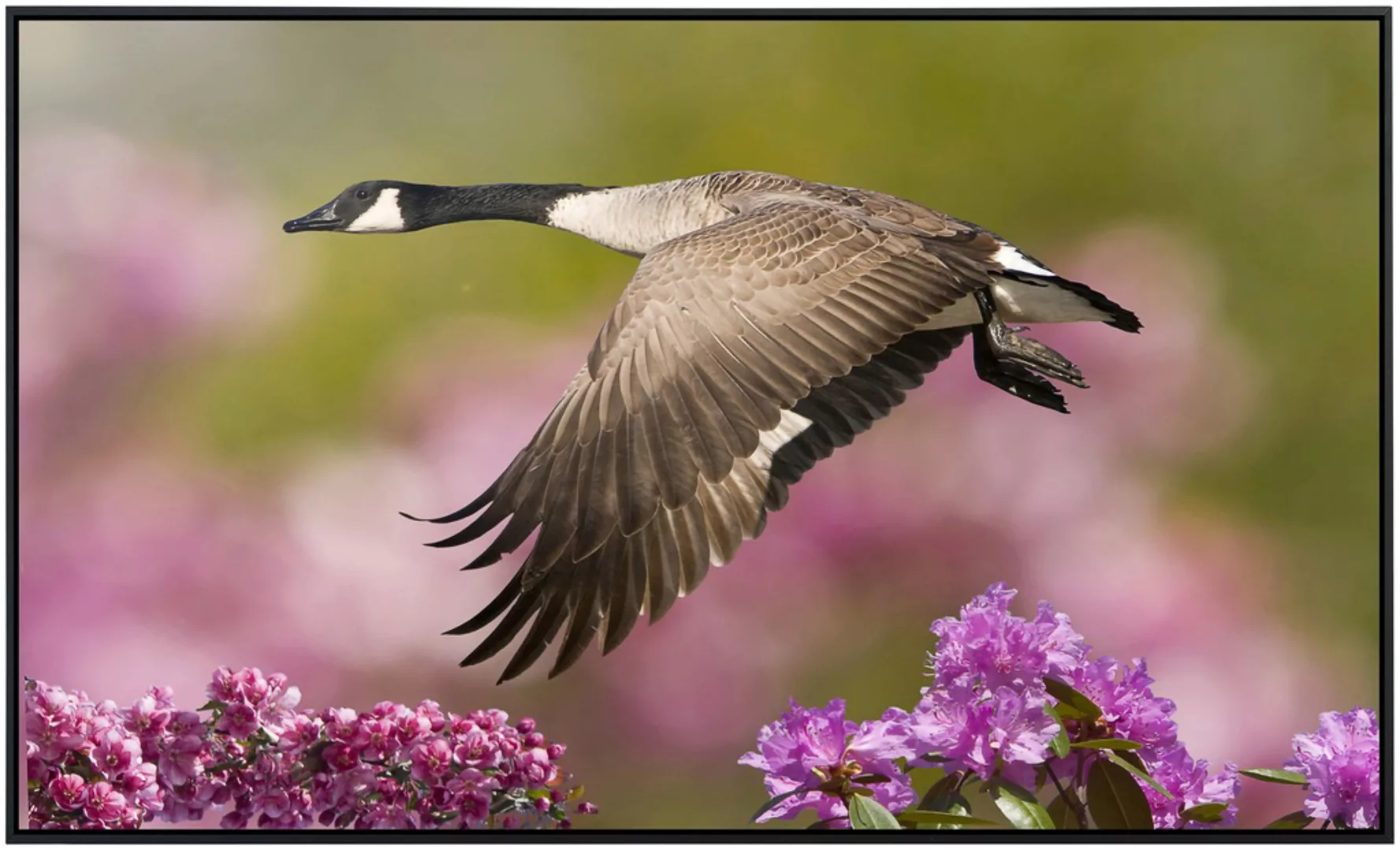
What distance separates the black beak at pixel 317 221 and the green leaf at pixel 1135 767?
168cm

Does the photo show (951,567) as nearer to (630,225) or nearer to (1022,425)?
(1022,425)

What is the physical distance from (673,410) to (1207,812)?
32.6 inches

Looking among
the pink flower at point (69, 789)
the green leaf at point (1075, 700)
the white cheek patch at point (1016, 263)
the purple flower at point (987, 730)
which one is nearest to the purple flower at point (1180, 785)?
the green leaf at point (1075, 700)

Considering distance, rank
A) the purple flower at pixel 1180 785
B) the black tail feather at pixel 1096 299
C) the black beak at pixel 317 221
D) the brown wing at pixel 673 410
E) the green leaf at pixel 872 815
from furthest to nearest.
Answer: the black beak at pixel 317 221 < the black tail feather at pixel 1096 299 < the brown wing at pixel 673 410 < the purple flower at pixel 1180 785 < the green leaf at pixel 872 815

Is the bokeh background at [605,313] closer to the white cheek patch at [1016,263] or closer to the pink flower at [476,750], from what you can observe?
the white cheek patch at [1016,263]

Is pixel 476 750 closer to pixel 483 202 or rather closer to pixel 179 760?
pixel 179 760

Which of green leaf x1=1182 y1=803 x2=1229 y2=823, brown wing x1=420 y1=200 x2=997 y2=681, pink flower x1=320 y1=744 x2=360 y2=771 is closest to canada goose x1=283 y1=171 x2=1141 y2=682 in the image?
brown wing x1=420 y1=200 x2=997 y2=681

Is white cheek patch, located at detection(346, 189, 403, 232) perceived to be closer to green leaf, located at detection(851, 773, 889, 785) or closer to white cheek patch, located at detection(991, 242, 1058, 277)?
white cheek patch, located at detection(991, 242, 1058, 277)

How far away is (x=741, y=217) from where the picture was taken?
6.93 ft

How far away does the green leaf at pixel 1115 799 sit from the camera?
4.75 ft

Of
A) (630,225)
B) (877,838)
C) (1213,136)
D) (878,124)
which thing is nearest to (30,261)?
(630,225)

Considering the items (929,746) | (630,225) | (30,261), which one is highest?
(630,225)

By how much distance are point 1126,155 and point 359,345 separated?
58.2 inches

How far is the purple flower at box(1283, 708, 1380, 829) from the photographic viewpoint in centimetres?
162
